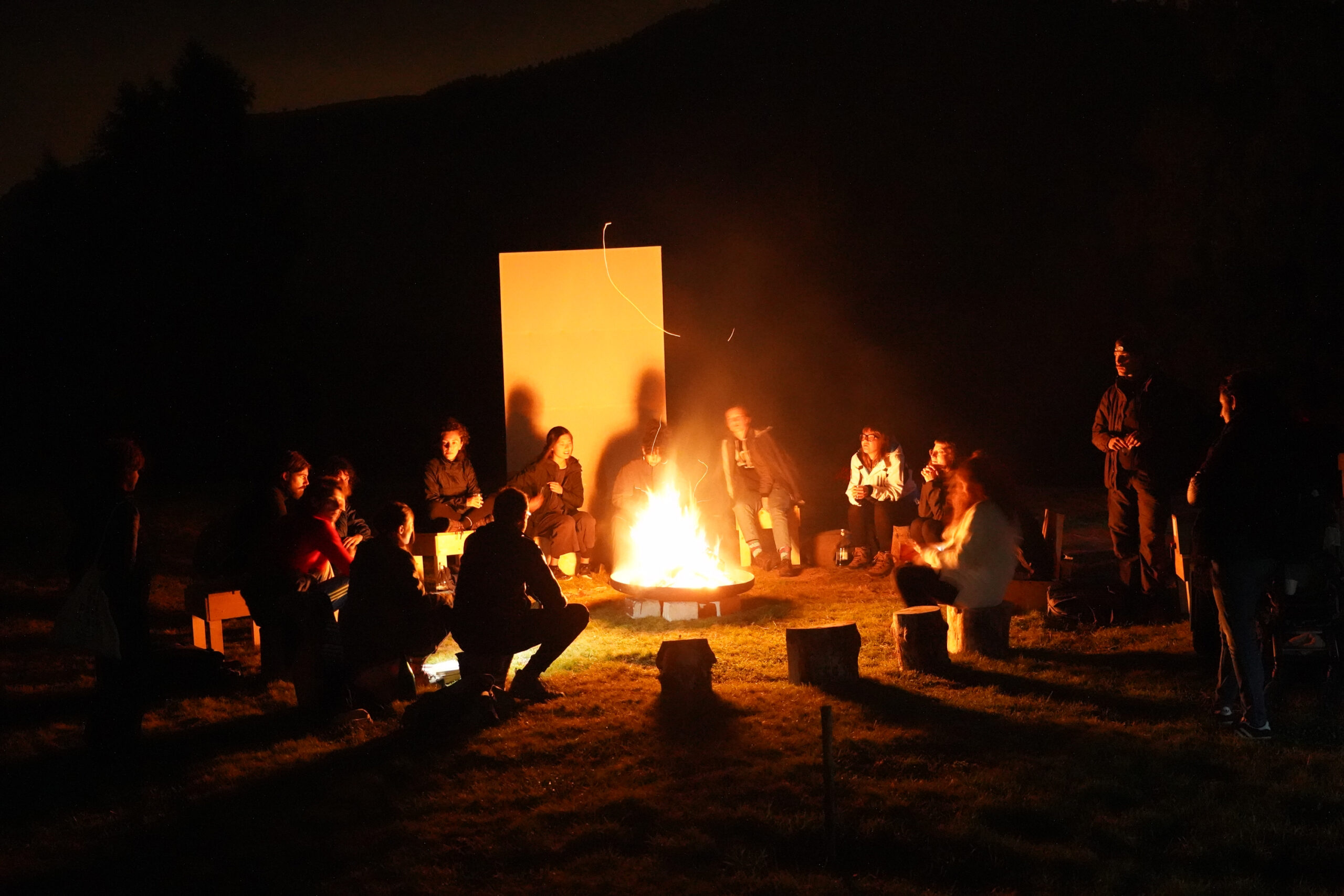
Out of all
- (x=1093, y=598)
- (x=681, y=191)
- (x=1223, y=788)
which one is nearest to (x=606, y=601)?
(x=1093, y=598)

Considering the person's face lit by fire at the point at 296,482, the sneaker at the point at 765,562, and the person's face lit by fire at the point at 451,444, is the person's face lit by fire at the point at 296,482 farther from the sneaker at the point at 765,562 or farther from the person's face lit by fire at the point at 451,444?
the sneaker at the point at 765,562

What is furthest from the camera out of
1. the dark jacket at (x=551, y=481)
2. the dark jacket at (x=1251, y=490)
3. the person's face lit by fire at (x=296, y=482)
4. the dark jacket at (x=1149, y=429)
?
the dark jacket at (x=551, y=481)

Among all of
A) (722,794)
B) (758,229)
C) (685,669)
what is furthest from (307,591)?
(758,229)

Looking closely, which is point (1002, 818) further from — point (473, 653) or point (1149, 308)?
point (1149, 308)

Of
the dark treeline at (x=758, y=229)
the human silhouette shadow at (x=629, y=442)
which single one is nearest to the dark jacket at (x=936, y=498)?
the human silhouette shadow at (x=629, y=442)

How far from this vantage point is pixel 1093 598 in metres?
7.79

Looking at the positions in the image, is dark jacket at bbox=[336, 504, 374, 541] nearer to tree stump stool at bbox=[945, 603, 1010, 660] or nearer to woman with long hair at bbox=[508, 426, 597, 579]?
woman with long hair at bbox=[508, 426, 597, 579]

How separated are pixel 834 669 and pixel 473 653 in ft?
6.91

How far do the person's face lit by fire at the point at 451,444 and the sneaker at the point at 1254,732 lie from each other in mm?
7126

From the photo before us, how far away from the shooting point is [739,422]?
35.4 ft

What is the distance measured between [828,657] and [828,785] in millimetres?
2580

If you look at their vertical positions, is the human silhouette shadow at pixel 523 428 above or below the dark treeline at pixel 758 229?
below

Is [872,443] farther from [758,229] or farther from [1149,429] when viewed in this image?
[758,229]

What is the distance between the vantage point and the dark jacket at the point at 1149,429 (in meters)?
8.09
